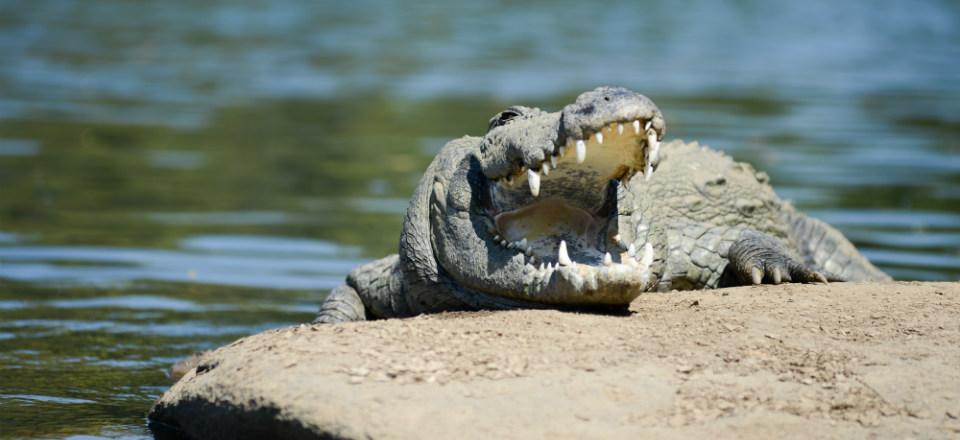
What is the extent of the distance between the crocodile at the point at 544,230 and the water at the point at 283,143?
1125mm

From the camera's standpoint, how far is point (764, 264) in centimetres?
548

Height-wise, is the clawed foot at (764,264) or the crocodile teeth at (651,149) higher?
the crocodile teeth at (651,149)

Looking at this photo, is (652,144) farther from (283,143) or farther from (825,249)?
(283,143)

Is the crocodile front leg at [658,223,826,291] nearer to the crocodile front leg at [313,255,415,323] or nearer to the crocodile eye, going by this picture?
the crocodile front leg at [313,255,415,323]

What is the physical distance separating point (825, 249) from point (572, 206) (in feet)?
8.65

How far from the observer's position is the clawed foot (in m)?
5.29

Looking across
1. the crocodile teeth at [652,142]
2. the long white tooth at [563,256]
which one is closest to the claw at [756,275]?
the long white tooth at [563,256]

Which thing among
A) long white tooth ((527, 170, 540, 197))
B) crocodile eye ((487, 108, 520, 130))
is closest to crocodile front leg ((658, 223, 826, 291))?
crocodile eye ((487, 108, 520, 130))

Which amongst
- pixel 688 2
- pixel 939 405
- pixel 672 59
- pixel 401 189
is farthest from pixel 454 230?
pixel 688 2

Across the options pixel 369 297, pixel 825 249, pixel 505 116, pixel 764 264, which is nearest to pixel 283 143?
pixel 825 249

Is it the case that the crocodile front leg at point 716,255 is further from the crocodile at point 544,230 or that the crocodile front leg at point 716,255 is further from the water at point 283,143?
the water at point 283,143

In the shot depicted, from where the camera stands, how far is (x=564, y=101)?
1648cm

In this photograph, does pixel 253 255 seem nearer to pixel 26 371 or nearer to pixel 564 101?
pixel 26 371

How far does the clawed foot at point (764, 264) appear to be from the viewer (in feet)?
17.3
